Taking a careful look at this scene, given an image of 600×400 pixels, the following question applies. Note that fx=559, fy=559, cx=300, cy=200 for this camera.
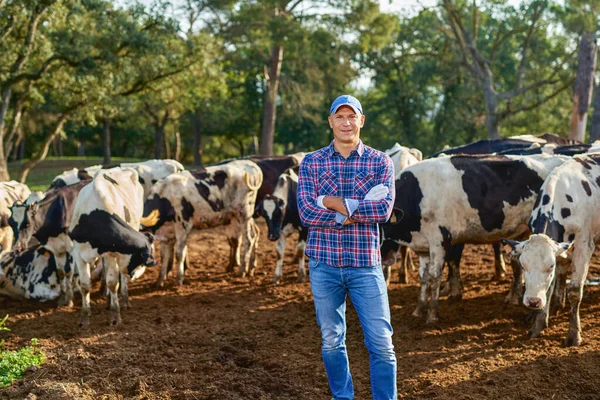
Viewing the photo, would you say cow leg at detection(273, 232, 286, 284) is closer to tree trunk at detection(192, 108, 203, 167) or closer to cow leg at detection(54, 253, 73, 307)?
cow leg at detection(54, 253, 73, 307)

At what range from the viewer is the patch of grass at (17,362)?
573cm

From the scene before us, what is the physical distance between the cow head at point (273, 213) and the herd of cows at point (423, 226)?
0.07 feet

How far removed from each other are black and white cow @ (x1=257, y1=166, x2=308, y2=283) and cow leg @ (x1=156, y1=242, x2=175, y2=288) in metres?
1.95

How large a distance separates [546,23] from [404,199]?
17.4 meters

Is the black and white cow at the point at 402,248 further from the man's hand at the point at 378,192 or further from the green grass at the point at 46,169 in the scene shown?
the green grass at the point at 46,169

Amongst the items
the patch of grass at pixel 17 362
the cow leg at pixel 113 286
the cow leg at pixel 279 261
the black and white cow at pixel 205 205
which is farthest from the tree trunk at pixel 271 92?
the patch of grass at pixel 17 362

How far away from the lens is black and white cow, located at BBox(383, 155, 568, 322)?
7.79m

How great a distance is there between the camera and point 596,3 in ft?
47.1

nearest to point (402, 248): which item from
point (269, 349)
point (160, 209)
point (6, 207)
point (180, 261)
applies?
point (269, 349)

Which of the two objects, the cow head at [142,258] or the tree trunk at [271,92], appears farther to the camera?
the tree trunk at [271,92]

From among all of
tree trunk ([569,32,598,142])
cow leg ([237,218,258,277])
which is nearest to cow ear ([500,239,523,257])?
cow leg ([237,218,258,277])

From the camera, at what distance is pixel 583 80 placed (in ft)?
58.1

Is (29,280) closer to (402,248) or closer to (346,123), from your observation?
(402,248)

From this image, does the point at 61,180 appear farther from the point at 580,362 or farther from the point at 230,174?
the point at 580,362
